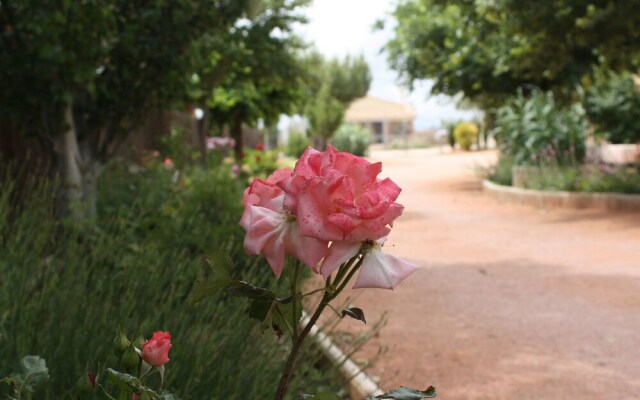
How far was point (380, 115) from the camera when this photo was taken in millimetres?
68062

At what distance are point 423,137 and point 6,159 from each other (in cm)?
5251

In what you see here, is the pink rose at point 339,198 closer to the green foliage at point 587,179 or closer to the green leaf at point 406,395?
the green leaf at point 406,395

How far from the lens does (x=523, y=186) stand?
48.2 feet

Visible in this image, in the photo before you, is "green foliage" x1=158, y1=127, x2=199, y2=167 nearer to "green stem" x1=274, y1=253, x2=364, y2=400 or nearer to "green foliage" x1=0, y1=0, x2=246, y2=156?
"green foliage" x1=0, y1=0, x2=246, y2=156

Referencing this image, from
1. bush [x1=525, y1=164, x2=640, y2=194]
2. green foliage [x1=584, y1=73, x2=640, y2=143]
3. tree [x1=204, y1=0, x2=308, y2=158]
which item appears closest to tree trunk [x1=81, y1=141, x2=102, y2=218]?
tree [x1=204, y1=0, x2=308, y2=158]

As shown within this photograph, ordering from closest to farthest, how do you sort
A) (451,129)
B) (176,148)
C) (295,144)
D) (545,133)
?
(176,148)
(545,133)
(295,144)
(451,129)

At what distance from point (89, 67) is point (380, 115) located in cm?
6317

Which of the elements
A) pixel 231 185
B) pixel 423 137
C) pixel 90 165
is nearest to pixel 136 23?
pixel 90 165

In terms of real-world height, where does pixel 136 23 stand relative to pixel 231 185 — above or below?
above

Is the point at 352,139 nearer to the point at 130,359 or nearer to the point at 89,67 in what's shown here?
the point at 89,67

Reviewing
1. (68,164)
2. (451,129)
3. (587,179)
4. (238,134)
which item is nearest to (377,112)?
(451,129)

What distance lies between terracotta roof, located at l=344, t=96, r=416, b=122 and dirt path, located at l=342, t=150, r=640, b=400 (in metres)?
56.9

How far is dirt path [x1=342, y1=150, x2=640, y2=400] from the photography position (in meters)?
4.25

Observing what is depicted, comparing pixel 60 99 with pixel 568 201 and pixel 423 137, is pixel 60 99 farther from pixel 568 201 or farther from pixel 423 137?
pixel 423 137
